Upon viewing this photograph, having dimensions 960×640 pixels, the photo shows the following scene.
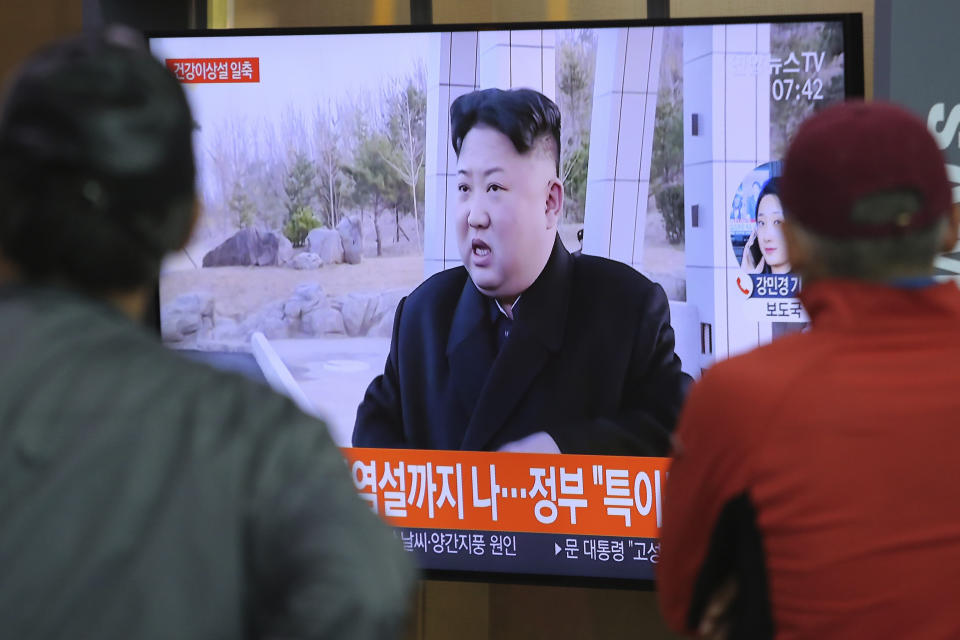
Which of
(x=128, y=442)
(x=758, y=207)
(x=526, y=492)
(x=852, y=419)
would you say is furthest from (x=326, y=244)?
(x=128, y=442)

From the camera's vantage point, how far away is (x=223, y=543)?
2.49 feet

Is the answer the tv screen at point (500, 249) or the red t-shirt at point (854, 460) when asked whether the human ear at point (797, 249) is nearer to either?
the red t-shirt at point (854, 460)

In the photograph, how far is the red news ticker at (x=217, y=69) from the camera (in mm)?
2641

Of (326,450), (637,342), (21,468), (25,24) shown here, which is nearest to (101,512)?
(21,468)

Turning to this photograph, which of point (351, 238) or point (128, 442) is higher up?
point (351, 238)

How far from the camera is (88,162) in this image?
0.80m

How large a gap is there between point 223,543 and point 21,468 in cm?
15

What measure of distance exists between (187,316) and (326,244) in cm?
42

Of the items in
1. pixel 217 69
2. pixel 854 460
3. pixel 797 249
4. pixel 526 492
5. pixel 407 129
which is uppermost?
pixel 217 69

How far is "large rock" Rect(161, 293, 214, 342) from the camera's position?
Result: 106 inches

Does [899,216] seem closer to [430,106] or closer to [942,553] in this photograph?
[942,553]

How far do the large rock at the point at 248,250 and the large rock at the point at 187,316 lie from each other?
0.32ft

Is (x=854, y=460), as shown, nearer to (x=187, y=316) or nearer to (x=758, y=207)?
(x=758, y=207)

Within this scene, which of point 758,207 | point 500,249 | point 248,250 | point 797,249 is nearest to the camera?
point 797,249
